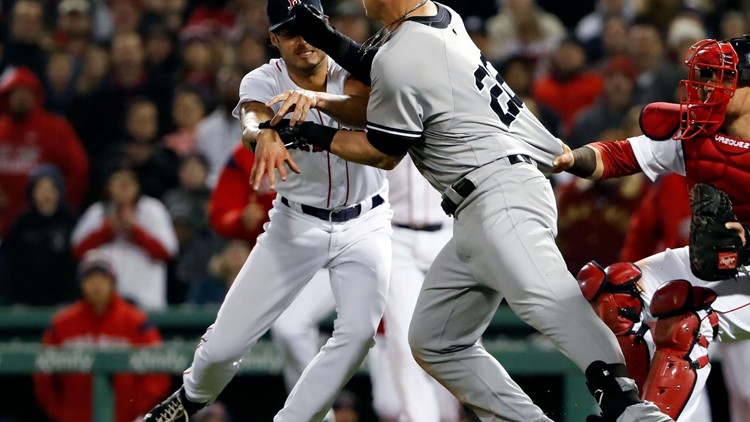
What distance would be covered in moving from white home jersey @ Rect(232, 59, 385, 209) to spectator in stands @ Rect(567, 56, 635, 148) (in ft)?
12.1

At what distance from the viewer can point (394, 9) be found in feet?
16.3

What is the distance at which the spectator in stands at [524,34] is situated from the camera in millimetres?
10672

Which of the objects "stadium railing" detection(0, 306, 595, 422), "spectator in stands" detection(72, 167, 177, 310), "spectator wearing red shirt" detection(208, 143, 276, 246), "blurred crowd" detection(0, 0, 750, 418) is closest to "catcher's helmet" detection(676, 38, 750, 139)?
"blurred crowd" detection(0, 0, 750, 418)

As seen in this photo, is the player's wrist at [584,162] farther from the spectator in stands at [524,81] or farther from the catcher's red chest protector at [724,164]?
the spectator in stands at [524,81]

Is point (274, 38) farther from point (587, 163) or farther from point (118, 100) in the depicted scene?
point (118, 100)

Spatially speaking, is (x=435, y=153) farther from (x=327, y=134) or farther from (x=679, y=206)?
(x=679, y=206)

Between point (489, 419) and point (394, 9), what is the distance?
63.0 inches

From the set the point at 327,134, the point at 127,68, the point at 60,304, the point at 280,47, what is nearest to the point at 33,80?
the point at 127,68

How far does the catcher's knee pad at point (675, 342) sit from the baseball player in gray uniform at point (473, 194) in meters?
0.33

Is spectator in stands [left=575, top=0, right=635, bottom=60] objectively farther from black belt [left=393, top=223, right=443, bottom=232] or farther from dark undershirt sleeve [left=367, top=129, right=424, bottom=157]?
dark undershirt sleeve [left=367, top=129, right=424, bottom=157]

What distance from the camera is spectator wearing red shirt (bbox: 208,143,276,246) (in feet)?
23.6

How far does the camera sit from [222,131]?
31.3 feet

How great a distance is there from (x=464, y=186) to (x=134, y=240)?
437cm

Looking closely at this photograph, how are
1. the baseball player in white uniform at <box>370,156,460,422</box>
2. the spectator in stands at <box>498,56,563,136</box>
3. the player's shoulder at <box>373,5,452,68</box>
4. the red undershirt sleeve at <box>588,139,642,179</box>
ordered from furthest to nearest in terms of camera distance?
the spectator in stands at <box>498,56,563,136</box>
the baseball player in white uniform at <box>370,156,460,422</box>
the red undershirt sleeve at <box>588,139,642,179</box>
the player's shoulder at <box>373,5,452,68</box>
